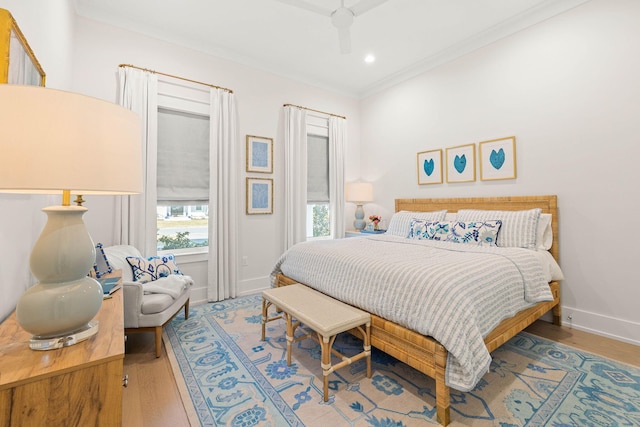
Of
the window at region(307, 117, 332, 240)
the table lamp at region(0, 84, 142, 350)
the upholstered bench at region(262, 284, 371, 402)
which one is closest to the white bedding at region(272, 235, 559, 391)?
the upholstered bench at region(262, 284, 371, 402)

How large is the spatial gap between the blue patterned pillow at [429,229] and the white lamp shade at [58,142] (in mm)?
2893

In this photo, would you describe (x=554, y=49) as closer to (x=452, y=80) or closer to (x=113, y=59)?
(x=452, y=80)

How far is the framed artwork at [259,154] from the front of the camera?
12.2ft

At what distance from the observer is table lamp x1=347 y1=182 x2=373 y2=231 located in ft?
14.9

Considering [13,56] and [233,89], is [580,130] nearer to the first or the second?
[233,89]

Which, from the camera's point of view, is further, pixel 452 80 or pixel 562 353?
pixel 452 80

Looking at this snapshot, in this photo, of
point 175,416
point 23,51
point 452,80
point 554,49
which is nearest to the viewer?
point 23,51

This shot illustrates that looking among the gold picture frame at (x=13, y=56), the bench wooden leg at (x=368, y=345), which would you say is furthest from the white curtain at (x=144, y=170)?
the bench wooden leg at (x=368, y=345)

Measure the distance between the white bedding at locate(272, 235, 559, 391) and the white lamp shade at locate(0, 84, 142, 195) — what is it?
156 centimetres

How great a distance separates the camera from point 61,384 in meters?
0.86

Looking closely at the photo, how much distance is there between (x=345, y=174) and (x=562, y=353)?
11.3 ft

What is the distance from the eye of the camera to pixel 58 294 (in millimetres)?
987

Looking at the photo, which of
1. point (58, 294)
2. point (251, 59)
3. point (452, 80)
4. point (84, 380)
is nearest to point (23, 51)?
point (58, 294)

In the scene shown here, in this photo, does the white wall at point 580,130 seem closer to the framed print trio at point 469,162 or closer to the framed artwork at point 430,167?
the framed print trio at point 469,162
